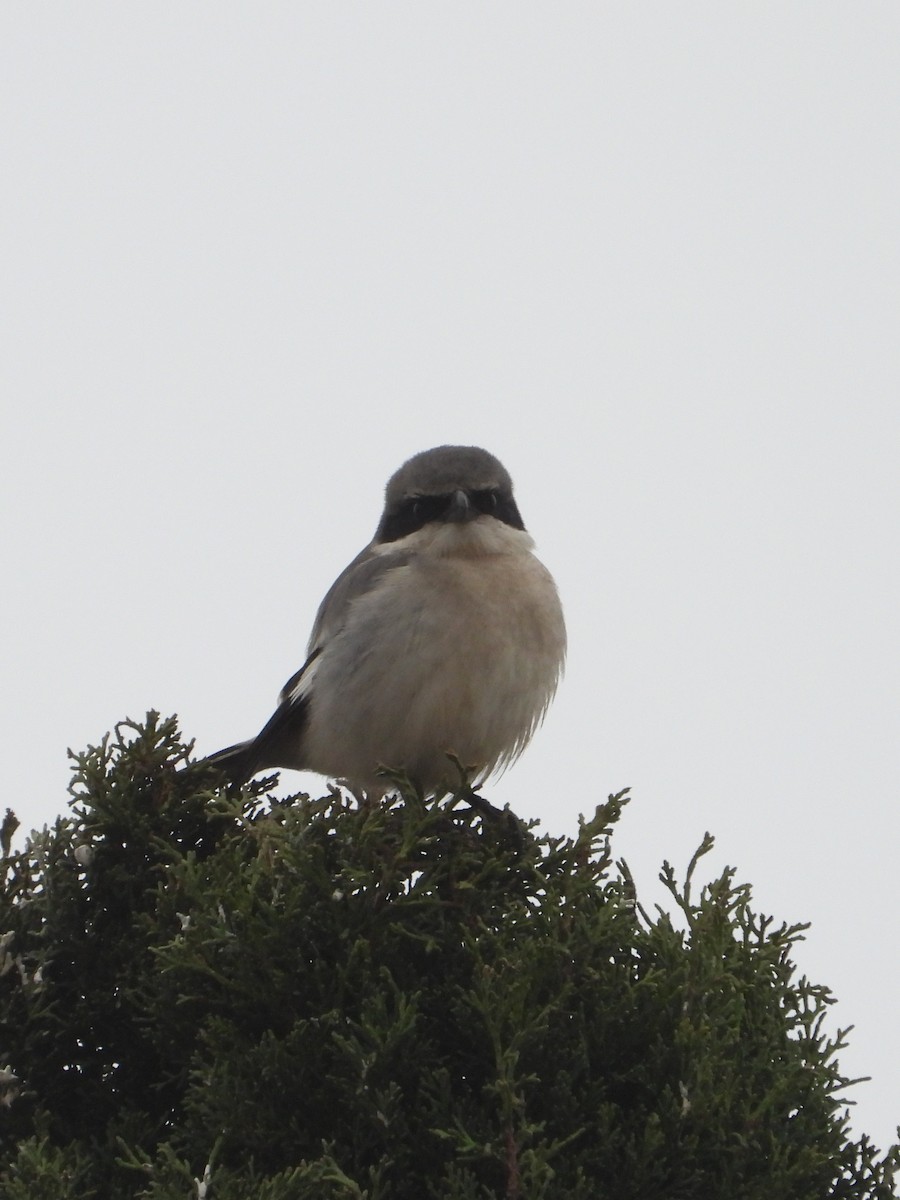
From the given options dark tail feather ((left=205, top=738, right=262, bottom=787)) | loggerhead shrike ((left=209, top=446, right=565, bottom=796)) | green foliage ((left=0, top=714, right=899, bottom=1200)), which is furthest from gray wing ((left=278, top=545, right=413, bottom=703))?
green foliage ((left=0, top=714, right=899, bottom=1200))

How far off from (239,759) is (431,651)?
121cm

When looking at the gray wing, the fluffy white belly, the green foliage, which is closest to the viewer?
the green foliage

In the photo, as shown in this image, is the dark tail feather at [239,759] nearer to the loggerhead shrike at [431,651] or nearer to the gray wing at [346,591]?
the loggerhead shrike at [431,651]

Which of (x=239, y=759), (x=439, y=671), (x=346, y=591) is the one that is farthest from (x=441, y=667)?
(x=239, y=759)

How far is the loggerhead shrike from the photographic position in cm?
564

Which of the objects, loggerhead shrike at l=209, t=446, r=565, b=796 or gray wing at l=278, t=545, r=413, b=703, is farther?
gray wing at l=278, t=545, r=413, b=703

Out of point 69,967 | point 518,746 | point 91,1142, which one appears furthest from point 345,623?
point 91,1142

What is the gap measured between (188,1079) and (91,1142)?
31 cm

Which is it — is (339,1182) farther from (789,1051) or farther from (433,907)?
(789,1051)

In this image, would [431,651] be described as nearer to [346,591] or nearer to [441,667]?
[441,667]

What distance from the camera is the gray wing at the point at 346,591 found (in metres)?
6.12

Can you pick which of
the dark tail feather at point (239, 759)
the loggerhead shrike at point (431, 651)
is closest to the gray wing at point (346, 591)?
the loggerhead shrike at point (431, 651)

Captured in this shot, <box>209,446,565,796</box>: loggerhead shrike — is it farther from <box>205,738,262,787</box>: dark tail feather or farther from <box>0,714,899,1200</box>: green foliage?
<box>0,714,899,1200</box>: green foliage

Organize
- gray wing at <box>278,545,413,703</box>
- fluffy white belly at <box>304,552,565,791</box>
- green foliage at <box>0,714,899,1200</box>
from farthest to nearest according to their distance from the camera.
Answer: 1. gray wing at <box>278,545,413,703</box>
2. fluffy white belly at <box>304,552,565,791</box>
3. green foliage at <box>0,714,899,1200</box>
